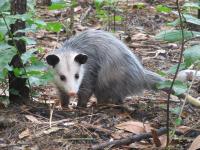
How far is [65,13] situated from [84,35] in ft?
9.93

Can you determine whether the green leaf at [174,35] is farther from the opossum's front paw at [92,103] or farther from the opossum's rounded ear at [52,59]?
the opossum's front paw at [92,103]

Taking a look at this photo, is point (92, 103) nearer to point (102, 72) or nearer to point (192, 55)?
point (102, 72)

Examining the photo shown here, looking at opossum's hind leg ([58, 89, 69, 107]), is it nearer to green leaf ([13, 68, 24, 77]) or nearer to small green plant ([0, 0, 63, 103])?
small green plant ([0, 0, 63, 103])

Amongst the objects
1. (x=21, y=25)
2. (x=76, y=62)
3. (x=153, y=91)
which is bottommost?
(x=153, y=91)

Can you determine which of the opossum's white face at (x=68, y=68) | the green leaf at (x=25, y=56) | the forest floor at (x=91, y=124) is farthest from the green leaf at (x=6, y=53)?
the opossum's white face at (x=68, y=68)

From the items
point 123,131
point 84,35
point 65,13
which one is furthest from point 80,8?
point 123,131

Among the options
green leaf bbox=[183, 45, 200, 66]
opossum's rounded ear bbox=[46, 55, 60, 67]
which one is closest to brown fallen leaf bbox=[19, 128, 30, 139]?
opossum's rounded ear bbox=[46, 55, 60, 67]

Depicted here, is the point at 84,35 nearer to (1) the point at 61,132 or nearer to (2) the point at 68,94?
(2) the point at 68,94

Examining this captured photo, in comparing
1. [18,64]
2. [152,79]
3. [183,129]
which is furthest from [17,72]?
[152,79]

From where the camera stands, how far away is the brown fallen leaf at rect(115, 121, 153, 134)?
131 inches

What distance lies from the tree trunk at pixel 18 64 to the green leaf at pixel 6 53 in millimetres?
97

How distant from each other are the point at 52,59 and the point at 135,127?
3.96 feet

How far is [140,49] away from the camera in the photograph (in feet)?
20.0

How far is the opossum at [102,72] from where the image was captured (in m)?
4.39
